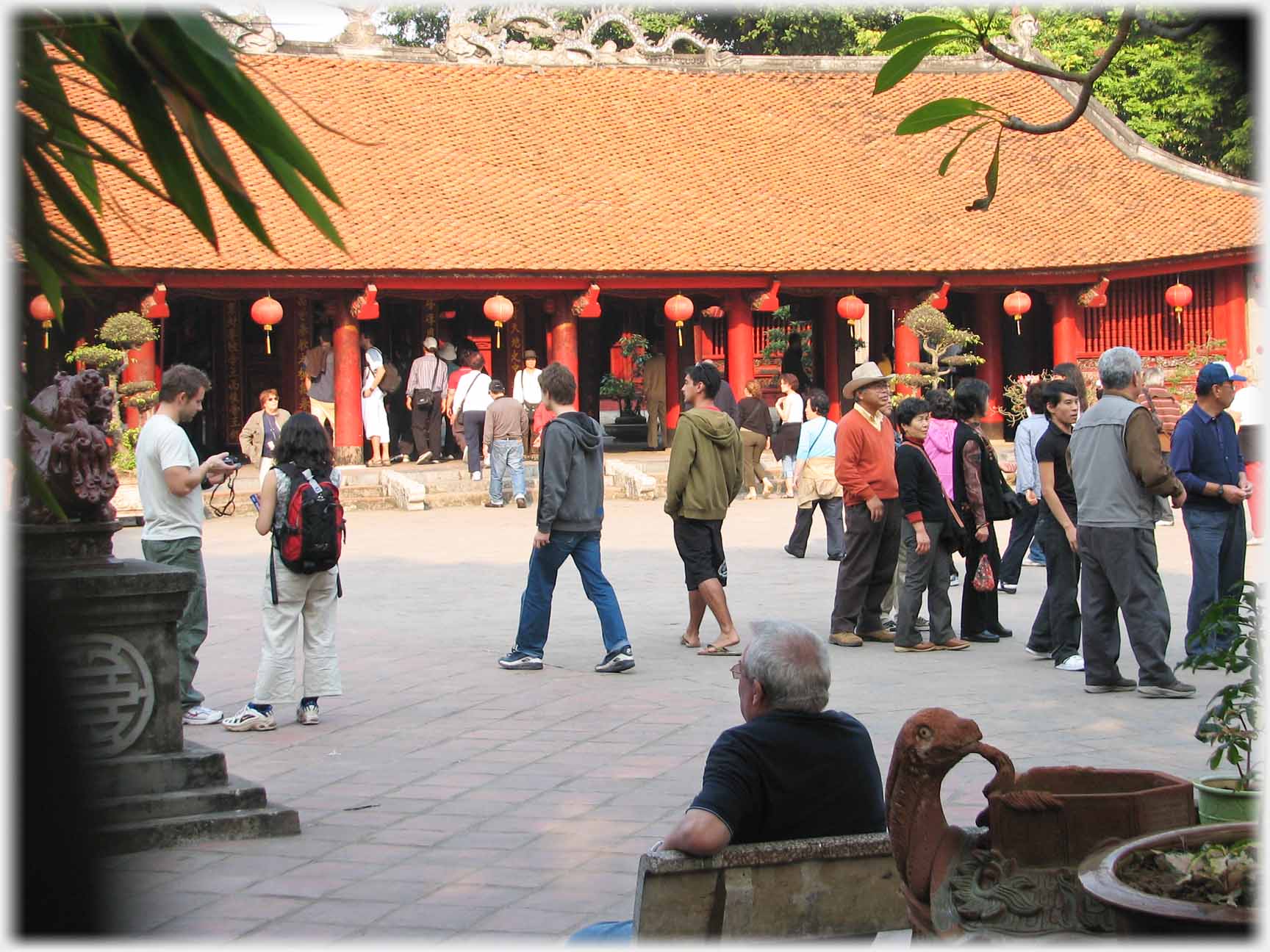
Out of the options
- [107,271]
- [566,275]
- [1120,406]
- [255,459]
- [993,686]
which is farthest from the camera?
[566,275]

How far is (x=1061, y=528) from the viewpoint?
817 centimetres

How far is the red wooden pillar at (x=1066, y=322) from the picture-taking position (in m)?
23.8

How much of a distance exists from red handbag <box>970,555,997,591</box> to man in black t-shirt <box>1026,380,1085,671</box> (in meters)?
0.58

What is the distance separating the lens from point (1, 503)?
3555mm

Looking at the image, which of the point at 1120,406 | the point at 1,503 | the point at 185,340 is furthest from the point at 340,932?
the point at 185,340

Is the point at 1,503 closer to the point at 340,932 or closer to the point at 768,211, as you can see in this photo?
the point at 340,932

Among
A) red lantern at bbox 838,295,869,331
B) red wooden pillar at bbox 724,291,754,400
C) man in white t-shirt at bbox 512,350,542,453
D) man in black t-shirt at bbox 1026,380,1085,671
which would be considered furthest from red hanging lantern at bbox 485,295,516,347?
man in black t-shirt at bbox 1026,380,1085,671

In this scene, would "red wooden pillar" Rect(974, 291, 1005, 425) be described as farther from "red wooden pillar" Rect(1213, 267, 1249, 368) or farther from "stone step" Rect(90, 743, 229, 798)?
"stone step" Rect(90, 743, 229, 798)

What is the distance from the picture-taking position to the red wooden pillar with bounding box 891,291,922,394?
23141mm

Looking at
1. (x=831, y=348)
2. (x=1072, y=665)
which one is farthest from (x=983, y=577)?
(x=831, y=348)

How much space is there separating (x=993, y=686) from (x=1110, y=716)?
0.88 meters

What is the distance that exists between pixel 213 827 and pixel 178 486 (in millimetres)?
1877

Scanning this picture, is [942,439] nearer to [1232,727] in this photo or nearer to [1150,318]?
[1232,727]

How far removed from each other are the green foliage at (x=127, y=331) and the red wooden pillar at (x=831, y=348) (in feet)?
34.5
